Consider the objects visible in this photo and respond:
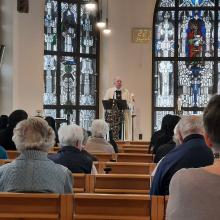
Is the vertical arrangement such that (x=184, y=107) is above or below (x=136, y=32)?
below

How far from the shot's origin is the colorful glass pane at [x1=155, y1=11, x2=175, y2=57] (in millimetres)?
16109

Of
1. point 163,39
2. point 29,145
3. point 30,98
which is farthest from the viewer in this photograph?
point 163,39

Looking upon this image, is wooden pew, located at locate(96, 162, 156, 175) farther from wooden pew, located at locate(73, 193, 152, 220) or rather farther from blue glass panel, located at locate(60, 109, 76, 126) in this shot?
blue glass panel, located at locate(60, 109, 76, 126)

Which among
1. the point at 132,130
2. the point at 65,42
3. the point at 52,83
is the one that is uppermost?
the point at 65,42

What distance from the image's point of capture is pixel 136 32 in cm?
1558

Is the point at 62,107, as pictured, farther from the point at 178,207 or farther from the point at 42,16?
the point at 178,207

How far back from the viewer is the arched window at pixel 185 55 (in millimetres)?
15969

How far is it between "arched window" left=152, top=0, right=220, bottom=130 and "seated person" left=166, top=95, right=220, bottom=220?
1379 cm

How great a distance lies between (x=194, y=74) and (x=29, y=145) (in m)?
12.7

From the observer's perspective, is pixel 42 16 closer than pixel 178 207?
No

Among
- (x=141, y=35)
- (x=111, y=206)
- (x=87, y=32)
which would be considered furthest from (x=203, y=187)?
(x=87, y=32)

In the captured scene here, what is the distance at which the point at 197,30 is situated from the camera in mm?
16125

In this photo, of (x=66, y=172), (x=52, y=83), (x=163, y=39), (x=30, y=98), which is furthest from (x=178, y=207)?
(x=163, y=39)

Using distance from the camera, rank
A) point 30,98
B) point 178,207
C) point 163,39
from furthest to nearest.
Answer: point 163,39
point 30,98
point 178,207
